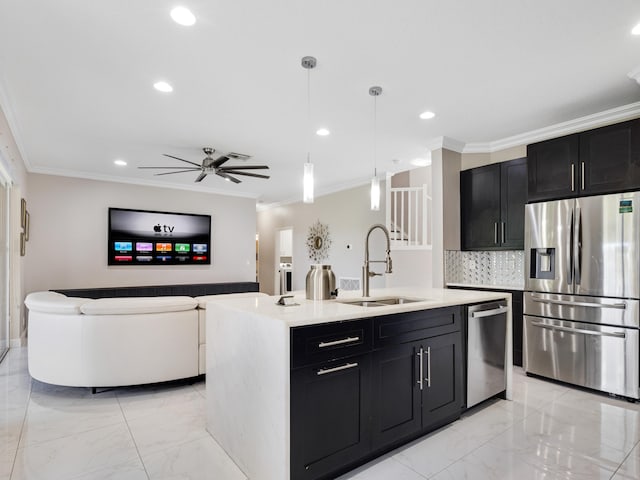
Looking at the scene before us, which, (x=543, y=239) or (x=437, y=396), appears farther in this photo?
(x=543, y=239)

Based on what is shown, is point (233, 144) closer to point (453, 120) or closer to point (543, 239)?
point (453, 120)

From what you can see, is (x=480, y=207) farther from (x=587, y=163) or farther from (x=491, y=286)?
(x=587, y=163)

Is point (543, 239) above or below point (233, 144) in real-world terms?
below

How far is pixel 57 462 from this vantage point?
2.09 metres

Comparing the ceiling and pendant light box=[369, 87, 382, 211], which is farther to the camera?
pendant light box=[369, 87, 382, 211]

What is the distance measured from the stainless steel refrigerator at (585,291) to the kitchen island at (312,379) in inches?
64.8

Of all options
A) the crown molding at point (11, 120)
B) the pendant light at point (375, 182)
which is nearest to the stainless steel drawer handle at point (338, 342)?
the pendant light at point (375, 182)

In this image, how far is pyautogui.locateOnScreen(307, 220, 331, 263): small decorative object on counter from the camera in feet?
24.5

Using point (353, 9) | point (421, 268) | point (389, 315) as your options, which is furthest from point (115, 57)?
point (421, 268)

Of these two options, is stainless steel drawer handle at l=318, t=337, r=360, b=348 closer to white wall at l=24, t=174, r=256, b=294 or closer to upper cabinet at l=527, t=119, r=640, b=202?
upper cabinet at l=527, t=119, r=640, b=202

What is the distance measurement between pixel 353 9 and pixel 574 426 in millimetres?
3198

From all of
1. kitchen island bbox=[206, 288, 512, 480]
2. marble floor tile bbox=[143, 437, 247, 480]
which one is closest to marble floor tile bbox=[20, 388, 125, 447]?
marble floor tile bbox=[143, 437, 247, 480]

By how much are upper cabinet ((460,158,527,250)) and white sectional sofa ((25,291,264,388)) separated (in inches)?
137

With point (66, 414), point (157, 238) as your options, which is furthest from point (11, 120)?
point (157, 238)
